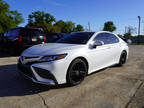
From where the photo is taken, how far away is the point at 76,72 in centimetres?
282

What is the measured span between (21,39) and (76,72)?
4489 millimetres

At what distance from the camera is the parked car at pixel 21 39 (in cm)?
621

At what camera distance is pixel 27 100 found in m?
2.23

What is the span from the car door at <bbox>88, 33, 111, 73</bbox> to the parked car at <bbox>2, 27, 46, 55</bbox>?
4.21 meters

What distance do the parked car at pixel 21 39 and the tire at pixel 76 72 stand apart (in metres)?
4.41

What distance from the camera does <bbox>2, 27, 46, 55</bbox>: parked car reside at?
6209mm

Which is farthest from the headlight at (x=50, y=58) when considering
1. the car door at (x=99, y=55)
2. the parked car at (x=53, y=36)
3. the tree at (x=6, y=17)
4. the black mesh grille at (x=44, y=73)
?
the tree at (x=6, y=17)

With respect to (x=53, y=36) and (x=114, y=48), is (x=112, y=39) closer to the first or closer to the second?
(x=114, y=48)

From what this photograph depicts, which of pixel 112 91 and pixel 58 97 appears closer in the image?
pixel 58 97

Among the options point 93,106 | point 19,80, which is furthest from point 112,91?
point 19,80

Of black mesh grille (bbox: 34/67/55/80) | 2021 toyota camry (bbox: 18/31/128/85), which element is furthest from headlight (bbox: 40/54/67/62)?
black mesh grille (bbox: 34/67/55/80)

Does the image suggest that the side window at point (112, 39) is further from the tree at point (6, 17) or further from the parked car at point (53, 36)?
the tree at point (6, 17)

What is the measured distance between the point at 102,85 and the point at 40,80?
4.88 feet

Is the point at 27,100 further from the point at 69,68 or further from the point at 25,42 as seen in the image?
the point at 25,42
